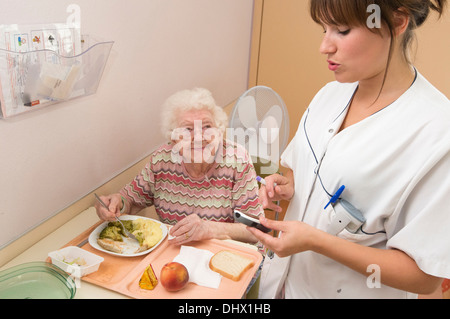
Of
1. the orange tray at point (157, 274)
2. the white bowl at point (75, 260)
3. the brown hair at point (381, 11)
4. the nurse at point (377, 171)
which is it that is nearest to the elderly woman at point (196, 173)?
the orange tray at point (157, 274)

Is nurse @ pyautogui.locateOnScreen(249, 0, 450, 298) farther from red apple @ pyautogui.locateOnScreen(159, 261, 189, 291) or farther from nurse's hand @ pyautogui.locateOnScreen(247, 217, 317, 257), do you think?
red apple @ pyautogui.locateOnScreen(159, 261, 189, 291)

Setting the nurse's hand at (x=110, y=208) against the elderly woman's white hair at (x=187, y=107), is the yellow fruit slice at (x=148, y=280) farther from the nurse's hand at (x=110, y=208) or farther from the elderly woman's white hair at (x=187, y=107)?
the elderly woman's white hair at (x=187, y=107)

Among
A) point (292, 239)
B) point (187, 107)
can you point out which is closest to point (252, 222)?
point (292, 239)

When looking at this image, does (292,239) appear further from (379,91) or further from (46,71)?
(46,71)

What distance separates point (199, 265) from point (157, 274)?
0.15 metres

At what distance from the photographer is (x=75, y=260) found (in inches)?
47.2

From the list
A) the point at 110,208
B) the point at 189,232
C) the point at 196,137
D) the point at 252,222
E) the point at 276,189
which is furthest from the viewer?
the point at 196,137

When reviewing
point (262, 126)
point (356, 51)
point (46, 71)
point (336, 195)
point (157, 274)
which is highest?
point (356, 51)

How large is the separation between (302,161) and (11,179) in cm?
99

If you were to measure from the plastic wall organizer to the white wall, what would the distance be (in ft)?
0.15

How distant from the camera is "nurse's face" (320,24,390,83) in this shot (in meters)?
0.82

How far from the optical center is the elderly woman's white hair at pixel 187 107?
1.62 m

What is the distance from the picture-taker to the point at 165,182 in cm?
166

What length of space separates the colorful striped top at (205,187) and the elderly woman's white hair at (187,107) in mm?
98
